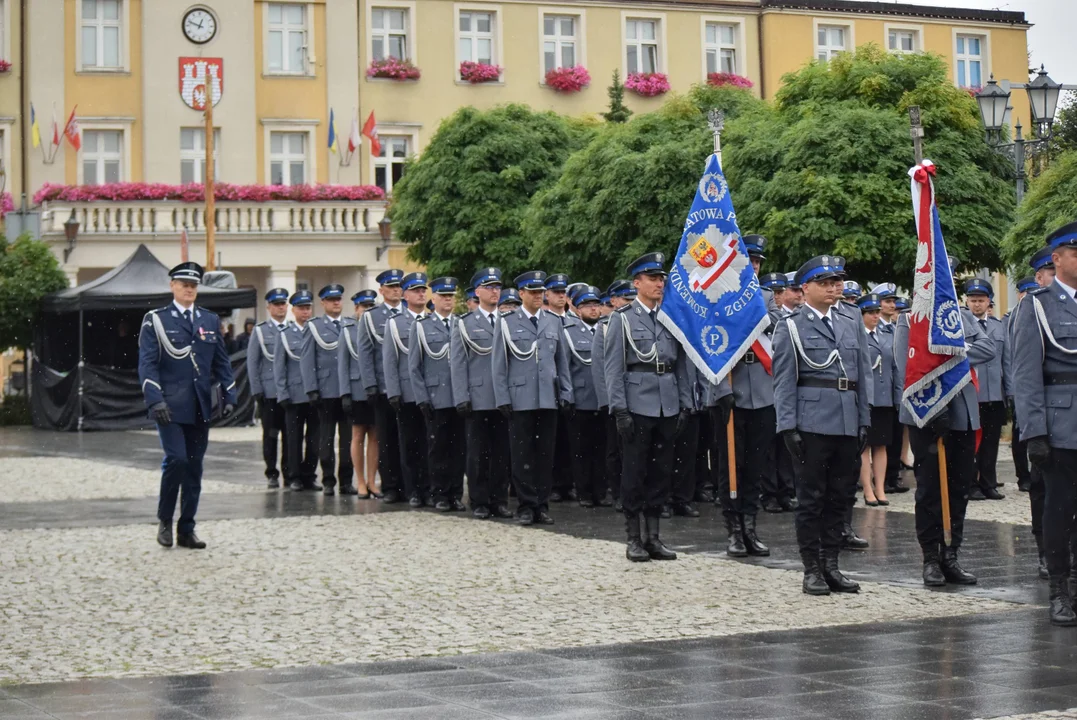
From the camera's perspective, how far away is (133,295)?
30.7m

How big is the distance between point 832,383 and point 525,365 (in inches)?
181

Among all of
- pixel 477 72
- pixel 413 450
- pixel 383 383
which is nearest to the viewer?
pixel 413 450

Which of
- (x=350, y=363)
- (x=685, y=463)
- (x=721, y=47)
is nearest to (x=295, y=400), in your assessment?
(x=350, y=363)

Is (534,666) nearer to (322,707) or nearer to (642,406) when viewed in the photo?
(322,707)

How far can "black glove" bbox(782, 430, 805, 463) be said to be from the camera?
10.3m

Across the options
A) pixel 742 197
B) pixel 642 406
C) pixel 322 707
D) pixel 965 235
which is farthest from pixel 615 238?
pixel 322 707

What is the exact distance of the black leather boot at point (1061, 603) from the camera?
8.86 metres

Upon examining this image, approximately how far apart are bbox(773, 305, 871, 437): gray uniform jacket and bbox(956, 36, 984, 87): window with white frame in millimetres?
42683

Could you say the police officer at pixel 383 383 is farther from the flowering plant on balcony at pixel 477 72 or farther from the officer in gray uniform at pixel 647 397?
the flowering plant on balcony at pixel 477 72

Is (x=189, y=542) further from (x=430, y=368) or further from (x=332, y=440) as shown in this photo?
(x=332, y=440)

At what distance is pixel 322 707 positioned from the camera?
7.12m

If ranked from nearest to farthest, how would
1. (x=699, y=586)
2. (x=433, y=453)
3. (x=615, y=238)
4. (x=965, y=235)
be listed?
(x=699, y=586) → (x=433, y=453) → (x=965, y=235) → (x=615, y=238)

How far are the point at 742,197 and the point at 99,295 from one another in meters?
12.3

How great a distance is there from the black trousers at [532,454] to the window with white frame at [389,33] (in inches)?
1311
